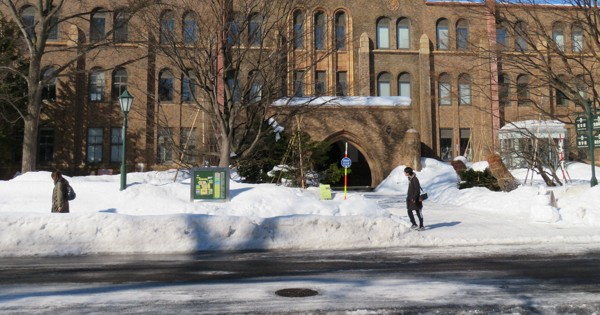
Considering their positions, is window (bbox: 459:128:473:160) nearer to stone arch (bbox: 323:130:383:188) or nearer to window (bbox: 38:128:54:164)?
stone arch (bbox: 323:130:383:188)

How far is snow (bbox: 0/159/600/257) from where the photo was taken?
9.21m

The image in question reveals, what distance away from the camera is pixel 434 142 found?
3294 centimetres

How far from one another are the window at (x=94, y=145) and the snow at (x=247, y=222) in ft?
54.1

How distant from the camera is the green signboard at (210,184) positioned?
12656 millimetres

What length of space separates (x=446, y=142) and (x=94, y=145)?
2488 centimetres

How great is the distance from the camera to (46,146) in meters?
29.5

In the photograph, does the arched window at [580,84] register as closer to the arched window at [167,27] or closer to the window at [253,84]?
the window at [253,84]

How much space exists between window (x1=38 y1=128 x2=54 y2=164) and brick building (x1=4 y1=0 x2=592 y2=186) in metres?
0.06

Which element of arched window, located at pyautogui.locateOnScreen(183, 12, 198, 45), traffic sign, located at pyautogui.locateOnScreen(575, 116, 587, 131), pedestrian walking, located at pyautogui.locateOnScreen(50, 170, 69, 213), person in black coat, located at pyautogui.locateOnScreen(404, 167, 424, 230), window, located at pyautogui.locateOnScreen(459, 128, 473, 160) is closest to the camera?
pedestrian walking, located at pyautogui.locateOnScreen(50, 170, 69, 213)

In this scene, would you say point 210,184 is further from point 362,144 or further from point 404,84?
point 404,84

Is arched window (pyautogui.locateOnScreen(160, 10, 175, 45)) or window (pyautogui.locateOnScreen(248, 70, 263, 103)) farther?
window (pyautogui.locateOnScreen(248, 70, 263, 103))

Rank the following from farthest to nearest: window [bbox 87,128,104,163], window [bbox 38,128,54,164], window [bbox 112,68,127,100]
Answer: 1. window [bbox 112,68,127,100]
2. window [bbox 87,128,104,163]
3. window [bbox 38,128,54,164]

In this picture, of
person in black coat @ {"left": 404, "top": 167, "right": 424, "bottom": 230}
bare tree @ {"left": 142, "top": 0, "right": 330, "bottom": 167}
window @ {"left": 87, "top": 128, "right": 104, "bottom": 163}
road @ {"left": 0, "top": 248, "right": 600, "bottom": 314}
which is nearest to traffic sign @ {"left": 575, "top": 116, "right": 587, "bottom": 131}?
person in black coat @ {"left": 404, "top": 167, "right": 424, "bottom": 230}

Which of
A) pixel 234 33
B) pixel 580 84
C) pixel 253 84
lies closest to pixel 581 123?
pixel 580 84
